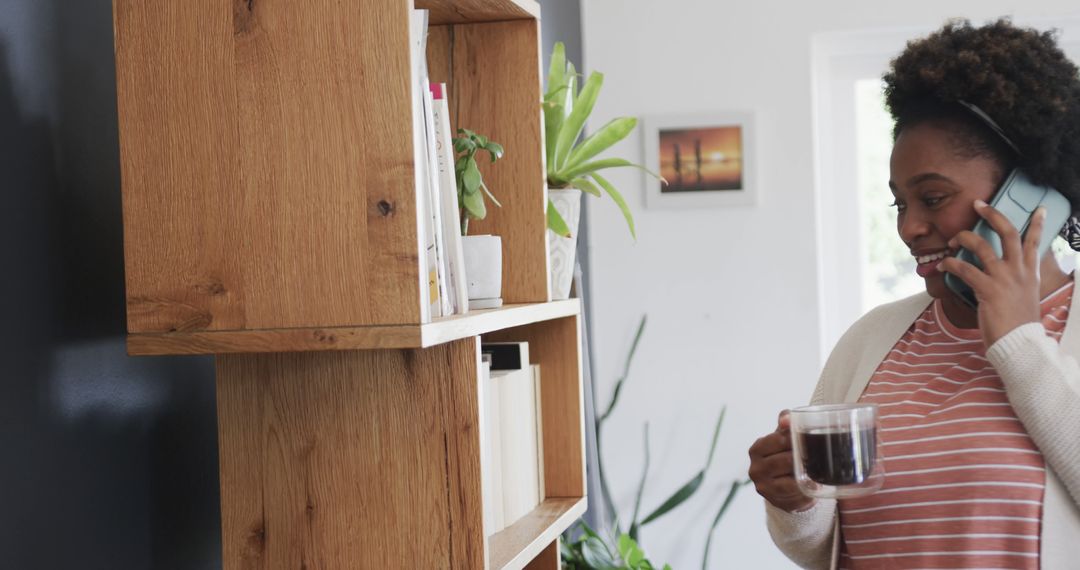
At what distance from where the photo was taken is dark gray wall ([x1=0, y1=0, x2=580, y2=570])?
3.28ft

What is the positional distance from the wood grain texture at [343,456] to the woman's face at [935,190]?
1.76 ft

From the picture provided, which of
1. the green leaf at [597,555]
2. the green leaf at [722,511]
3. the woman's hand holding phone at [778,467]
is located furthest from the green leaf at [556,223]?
the green leaf at [722,511]

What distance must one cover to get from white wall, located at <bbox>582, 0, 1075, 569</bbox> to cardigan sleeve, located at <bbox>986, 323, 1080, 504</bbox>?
2.01m

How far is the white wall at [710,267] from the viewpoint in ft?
10.3

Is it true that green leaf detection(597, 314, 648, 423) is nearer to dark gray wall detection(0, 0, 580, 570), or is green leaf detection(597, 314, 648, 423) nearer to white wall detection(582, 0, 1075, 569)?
white wall detection(582, 0, 1075, 569)

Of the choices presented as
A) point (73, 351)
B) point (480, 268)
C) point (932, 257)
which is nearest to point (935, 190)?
point (932, 257)

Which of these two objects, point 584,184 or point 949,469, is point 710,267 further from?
point 949,469

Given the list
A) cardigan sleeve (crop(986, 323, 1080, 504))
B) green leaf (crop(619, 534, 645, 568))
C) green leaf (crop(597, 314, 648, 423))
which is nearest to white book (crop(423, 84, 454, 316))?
cardigan sleeve (crop(986, 323, 1080, 504))

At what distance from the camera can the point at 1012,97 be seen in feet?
3.98

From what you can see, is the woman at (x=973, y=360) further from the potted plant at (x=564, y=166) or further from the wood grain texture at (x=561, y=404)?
the potted plant at (x=564, y=166)

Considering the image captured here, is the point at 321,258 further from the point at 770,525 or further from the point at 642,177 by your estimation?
the point at 642,177

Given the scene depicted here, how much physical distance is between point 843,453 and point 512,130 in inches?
27.6

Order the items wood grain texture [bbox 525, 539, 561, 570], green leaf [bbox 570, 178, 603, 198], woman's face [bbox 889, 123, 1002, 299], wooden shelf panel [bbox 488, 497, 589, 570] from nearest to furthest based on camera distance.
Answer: woman's face [bbox 889, 123, 1002, 299], wooden shelf panel [bbox 488, 497, 589, 570], wood grain texture [bbox 525, 539, 561, 570], green leaf [bbox 570, 178, 603, 198]

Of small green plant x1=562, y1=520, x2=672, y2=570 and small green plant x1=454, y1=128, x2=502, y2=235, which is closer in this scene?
small green plant x1=454, y1=128, x2=502, y2=235
